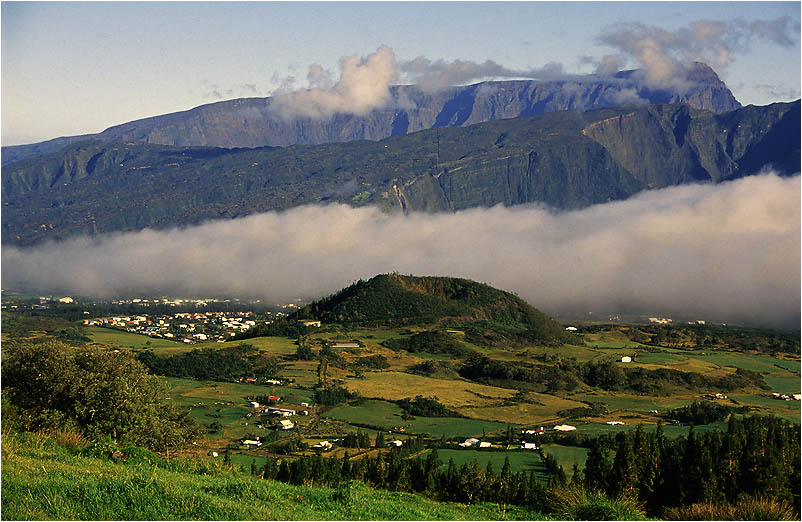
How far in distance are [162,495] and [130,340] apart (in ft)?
352

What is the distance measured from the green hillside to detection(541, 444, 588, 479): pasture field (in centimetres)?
5949

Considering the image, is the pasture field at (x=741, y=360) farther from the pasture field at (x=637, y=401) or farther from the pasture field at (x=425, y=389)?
the pasture field at (x=425, y=389)

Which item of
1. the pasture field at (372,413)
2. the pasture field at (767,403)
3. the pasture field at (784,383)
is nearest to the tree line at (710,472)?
the pasture field at (372,413)

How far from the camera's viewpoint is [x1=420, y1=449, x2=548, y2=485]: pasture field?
50656 mm

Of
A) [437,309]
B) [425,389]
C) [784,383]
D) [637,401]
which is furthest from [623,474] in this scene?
[437,309]

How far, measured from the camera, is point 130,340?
387ft

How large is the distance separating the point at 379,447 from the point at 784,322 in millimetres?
95451

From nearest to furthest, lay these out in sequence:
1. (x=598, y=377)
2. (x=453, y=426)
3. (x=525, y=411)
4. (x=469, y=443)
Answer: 1. (x=469, y=443)
2. (x=453, y=426)
3. (x=525, y=411)
4. (x=598, y=377)

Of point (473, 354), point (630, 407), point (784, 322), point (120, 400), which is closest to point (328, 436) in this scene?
point (630, 407)

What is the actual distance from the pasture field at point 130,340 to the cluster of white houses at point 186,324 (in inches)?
158

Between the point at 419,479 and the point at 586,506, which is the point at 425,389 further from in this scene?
the point at 586,506

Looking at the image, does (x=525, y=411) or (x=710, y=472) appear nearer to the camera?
(x=710, y=472)

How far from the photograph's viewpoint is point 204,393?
79562mm

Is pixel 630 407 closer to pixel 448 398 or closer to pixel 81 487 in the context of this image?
pixel 448 398
